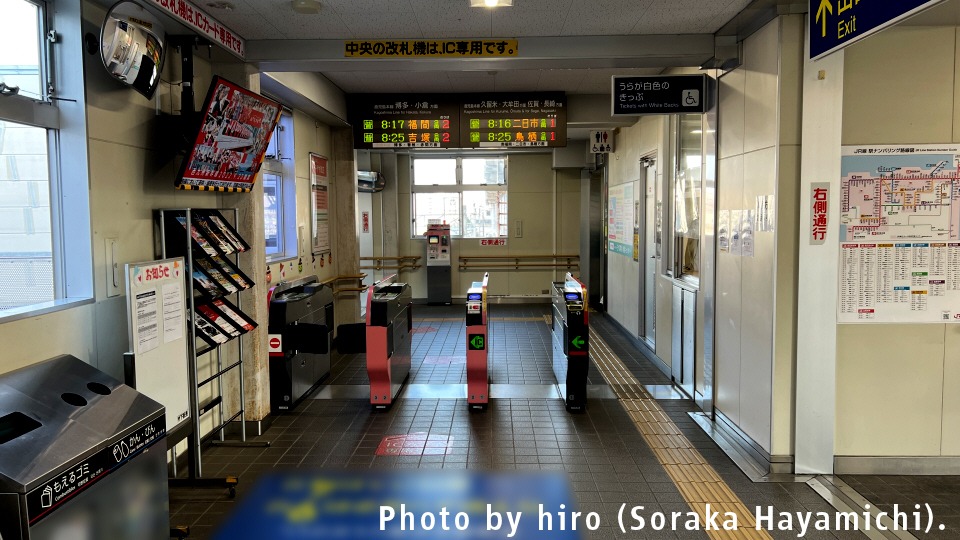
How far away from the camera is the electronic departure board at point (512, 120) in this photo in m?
6.56

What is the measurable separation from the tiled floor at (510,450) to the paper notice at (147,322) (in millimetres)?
988

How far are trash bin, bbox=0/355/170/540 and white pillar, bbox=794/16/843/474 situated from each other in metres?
3.72

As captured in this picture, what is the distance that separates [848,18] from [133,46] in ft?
12.2

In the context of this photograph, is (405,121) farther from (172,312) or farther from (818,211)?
(818,211)

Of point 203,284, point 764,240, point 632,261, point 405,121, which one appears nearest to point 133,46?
point 203,284

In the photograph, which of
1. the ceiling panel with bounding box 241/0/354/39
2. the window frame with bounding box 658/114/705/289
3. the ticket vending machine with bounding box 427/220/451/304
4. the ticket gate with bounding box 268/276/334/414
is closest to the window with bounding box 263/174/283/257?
the ticket gate with bounding box 268/276/334/414

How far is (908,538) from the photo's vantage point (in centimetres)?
304

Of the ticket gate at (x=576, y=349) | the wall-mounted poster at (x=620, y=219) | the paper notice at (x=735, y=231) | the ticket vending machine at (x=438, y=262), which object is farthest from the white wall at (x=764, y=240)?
the ticket vending machine at (x=438, y=262)

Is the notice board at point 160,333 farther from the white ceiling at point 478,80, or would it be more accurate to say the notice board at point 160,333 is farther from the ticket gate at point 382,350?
the white ceiling at point 478,80

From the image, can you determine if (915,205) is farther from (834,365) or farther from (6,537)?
(6,537)

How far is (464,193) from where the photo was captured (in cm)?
1148

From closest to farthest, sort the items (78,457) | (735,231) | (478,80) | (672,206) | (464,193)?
1. (78,457)
2. (735,231)
3. (672,206)
4. (478,80)
5. (464,193)

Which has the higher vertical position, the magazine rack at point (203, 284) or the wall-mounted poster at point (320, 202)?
the wall-mounted poster at point (320, 202)

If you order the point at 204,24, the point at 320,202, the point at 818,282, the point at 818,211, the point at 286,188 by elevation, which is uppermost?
the point at 204,24
